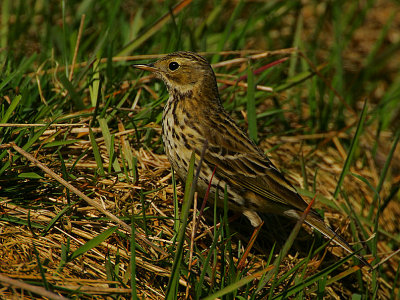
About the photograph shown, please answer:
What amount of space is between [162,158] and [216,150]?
1.62 ft

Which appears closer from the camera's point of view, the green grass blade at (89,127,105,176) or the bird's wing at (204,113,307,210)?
the green grass blade at (89,127,105,176)

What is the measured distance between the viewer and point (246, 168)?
168 inches

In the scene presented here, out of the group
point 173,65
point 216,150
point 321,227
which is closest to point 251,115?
point 216,150

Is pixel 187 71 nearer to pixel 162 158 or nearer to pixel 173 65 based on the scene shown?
pixel 173 65

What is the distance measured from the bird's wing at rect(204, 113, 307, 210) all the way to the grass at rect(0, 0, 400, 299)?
0.32m

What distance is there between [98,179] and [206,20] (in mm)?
2662

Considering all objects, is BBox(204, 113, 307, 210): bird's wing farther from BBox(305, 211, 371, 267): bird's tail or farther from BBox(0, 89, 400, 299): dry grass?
BBox(0, 89, 400, 299): dry grass

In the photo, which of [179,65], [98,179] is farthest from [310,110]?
[98,179]

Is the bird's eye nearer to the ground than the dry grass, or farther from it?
farther from it

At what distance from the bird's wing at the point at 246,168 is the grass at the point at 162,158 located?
0.32 metres

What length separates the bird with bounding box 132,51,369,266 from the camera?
4152 millimetres

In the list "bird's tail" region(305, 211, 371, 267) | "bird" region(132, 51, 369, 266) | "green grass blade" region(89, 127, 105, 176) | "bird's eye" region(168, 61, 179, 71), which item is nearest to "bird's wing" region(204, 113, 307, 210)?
"bird" region(132, 51, 369, 266)

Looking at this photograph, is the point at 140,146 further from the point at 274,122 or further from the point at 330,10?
the point at 330,10

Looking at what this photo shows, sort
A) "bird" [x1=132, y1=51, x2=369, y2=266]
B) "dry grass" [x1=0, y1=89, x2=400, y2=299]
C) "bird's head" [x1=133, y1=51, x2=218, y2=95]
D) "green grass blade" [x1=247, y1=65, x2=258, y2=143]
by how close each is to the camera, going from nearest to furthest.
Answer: "dry grass" [x1=0, y1=89, x2=400, y2=299], "bird" [x1=132, y1=51, x2=369, y2=266], "bird's head" [x1=133, y1=51, x2=218, y2=95], "green grass blade" [x1=247, y1=65, x2=258, y2=143]
